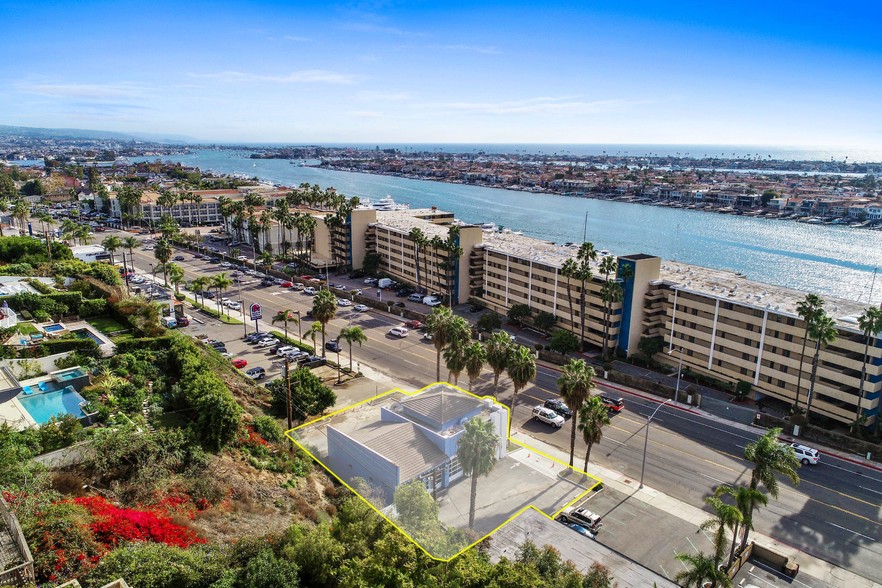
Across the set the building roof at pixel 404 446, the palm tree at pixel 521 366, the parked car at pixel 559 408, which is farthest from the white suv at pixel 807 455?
the building roof at pixel 404 446

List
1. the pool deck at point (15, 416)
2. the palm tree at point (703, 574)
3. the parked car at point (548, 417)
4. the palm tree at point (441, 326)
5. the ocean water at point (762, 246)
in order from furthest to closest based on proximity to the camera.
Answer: the ocean water at point (762, 246)
the palm tree at point (441, 326)
the parked car at point (548, 417)
the pool deck at point (15, 416)
the palm tree at point (703, 574)

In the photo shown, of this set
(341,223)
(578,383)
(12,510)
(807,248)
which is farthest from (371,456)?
(807,248)

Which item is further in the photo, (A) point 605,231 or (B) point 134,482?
(A) point 605,231

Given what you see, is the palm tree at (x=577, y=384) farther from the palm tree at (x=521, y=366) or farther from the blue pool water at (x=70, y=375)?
the blue pool water at (x=70, y=375)

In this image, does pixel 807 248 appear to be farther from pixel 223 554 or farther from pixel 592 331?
pixel 223 554

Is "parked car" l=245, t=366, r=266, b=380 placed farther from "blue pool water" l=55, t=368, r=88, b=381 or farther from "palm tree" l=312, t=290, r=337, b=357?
"blue pool water" l=55, t=368, r=88, b=381

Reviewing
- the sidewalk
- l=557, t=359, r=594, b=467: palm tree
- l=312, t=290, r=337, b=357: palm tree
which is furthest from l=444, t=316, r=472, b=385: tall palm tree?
l=312, t=290, r=337, b=357: palm tree

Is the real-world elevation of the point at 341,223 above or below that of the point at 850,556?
above
